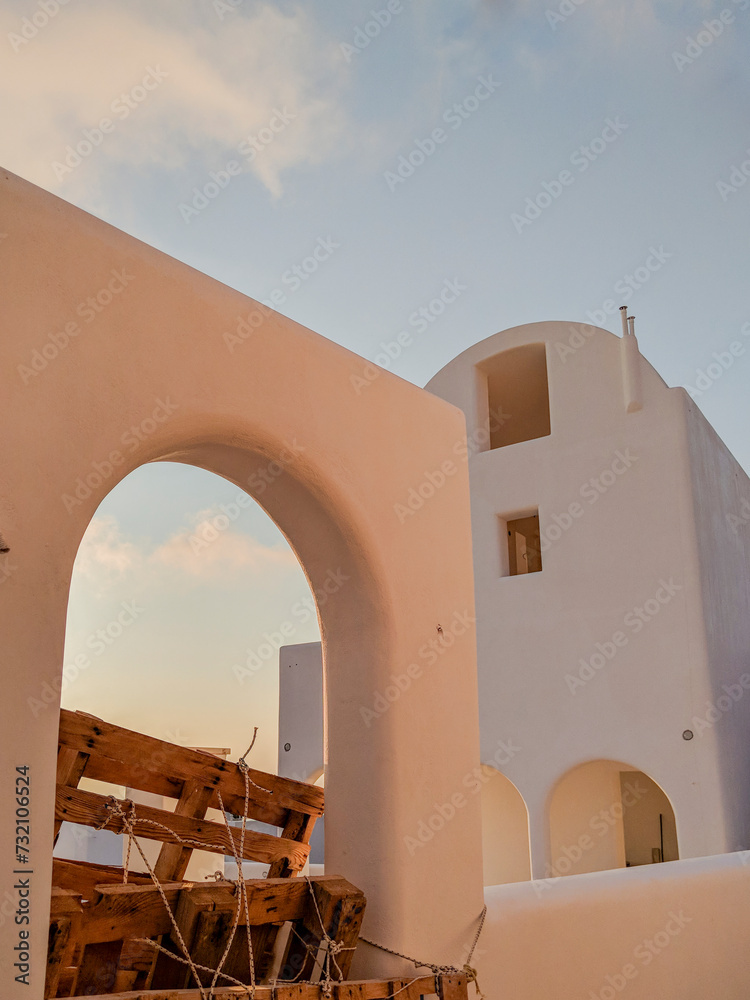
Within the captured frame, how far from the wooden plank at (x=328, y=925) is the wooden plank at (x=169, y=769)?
2.46ft

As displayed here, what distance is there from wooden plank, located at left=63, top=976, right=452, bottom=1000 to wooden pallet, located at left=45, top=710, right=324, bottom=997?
0.34 meters

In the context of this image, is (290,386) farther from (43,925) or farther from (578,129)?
(578,129)

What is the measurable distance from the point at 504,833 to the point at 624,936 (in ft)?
30.2

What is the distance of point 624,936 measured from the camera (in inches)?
202

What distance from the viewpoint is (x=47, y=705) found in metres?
2.81

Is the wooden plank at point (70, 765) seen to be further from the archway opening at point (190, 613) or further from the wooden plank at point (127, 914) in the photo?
the archway opening at point (190, 613)

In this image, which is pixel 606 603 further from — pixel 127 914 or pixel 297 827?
pixel 127 914

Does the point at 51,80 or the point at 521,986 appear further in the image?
the point at 51,80

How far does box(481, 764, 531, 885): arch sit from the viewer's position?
13.8m

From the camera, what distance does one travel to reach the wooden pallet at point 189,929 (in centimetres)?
297

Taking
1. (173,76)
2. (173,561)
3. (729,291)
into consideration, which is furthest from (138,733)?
(729,291)

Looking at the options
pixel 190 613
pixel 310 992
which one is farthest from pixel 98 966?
pixel 190 613

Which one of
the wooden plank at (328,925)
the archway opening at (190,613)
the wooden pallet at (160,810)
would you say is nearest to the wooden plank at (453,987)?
the wooden plank at (328,925)

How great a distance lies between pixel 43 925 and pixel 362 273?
6.23 m
